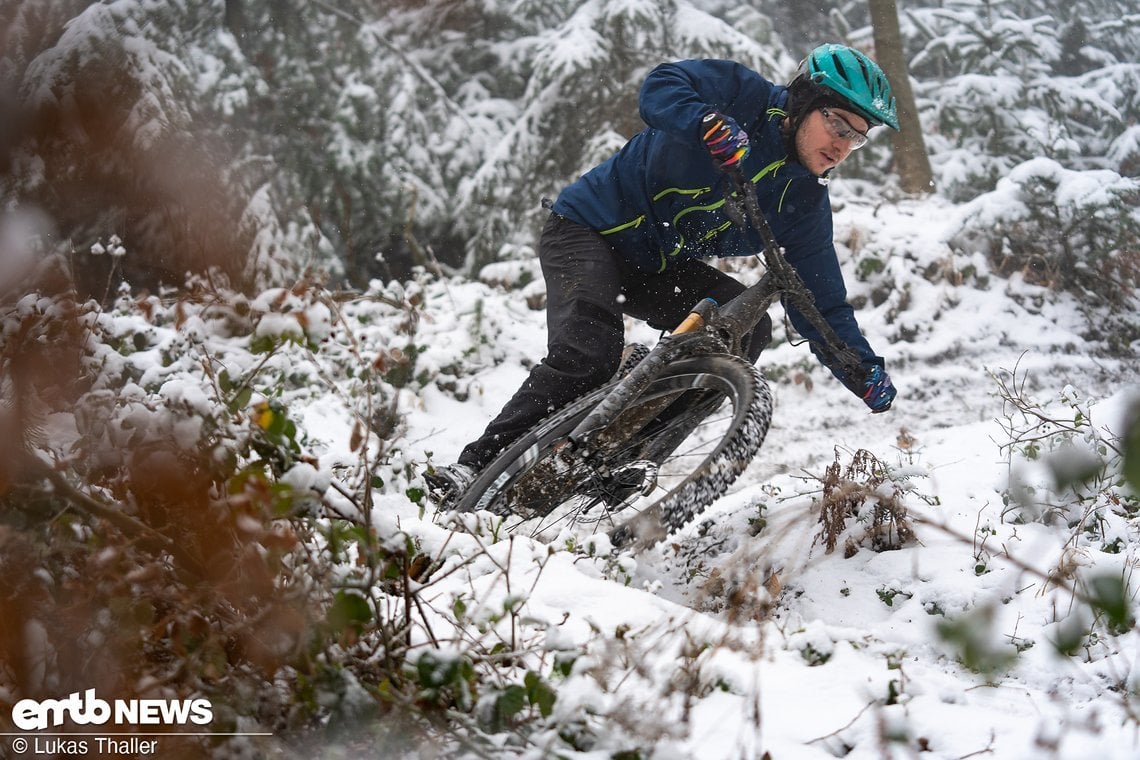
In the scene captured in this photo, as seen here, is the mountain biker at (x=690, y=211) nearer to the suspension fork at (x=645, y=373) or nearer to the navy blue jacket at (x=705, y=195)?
the navy blue jacket at (x=705, y=195)

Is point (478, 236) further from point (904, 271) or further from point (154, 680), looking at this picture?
point (154, 680)

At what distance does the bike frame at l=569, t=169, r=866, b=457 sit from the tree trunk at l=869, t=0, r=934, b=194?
736cm

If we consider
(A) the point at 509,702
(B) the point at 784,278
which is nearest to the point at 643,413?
(B) the point at 784,278

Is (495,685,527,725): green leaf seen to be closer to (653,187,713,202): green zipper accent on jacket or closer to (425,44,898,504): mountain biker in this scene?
(425,44,898,504): mountain biker

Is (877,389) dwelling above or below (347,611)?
above

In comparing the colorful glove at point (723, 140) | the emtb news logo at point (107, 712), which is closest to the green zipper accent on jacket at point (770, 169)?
the colorful glove at point (723, 140)

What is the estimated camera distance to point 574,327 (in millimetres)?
3777

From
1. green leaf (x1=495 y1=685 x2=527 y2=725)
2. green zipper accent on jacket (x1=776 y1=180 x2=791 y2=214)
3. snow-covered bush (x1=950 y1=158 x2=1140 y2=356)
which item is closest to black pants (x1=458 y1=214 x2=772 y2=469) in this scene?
green zipper accent on jacket (x1=776 y1=180 x2=791 y2=214)

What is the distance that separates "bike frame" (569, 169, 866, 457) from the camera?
352 centimetres

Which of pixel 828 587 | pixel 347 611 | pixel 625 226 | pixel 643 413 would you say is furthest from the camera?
pixel 625 226

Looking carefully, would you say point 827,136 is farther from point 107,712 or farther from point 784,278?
point 107,712

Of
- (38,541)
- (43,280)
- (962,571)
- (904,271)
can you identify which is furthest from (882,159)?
(38,541)

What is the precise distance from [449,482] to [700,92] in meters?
1.95

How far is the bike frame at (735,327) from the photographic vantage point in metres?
3.52
